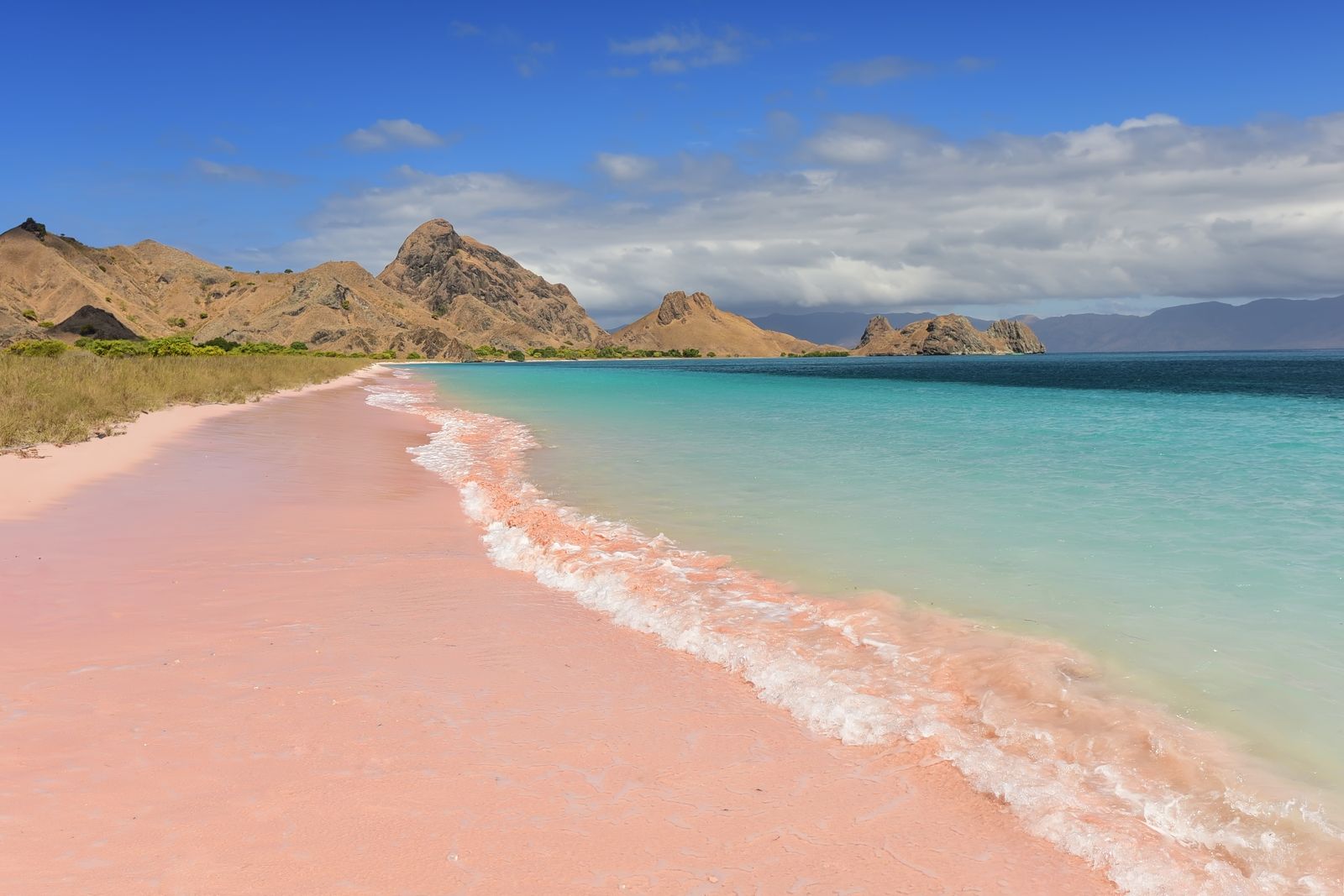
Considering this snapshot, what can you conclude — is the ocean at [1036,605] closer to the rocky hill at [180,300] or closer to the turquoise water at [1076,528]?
the turquoise water at [1076,528]

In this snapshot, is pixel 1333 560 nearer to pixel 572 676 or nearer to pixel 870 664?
pixel 870 664

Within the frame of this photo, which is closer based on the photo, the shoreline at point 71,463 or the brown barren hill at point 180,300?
the shoreline at point 71,463

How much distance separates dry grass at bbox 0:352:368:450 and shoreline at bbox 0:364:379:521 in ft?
1.36

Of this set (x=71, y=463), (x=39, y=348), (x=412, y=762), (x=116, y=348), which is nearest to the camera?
(x=412, y=762)

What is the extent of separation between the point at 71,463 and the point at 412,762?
13.8 metres

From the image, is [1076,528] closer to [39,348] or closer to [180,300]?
[39,348]

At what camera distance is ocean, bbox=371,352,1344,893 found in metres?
4.56

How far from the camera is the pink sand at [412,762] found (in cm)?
366

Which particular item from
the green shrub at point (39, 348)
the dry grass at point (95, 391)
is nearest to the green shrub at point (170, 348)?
the green shrub at point (39, 348)

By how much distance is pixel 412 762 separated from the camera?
4.55 m

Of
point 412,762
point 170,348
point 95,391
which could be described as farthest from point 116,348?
point 412,762

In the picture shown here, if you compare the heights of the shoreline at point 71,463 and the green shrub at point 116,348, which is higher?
the green shrub at point 116,348

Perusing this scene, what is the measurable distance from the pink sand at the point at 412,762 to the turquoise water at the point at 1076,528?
298 cm

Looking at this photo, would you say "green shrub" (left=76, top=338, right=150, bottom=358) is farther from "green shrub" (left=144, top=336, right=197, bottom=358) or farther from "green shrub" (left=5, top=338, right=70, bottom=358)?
"green shrub" (left=5, top=338, right=70, bottom=358)
